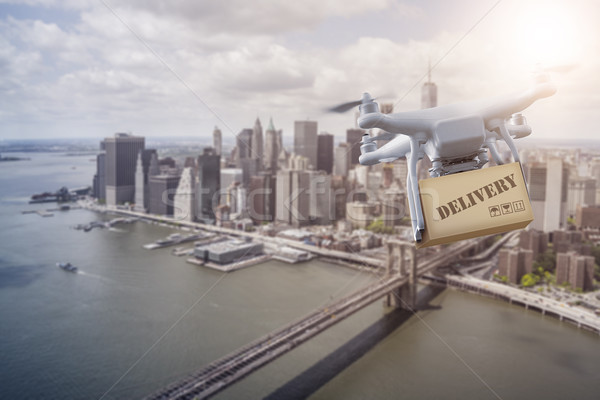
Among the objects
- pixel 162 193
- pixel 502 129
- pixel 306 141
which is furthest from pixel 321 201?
pixel 502 129

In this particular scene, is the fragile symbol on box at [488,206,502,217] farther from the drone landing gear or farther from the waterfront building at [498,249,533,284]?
the waterfront building at [498,249,533,284]

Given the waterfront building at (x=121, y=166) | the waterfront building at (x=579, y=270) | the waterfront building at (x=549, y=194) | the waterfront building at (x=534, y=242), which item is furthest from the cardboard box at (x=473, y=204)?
the waterfront building at (x=121, y=166)

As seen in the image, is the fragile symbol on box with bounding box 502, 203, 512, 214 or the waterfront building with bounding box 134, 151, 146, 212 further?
the waterfront building with bounding box 134, 151, 146, 212

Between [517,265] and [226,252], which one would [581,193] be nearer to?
[517,265]

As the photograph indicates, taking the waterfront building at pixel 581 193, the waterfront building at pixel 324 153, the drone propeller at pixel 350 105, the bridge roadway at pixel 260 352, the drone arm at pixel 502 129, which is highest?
the waterfront building at pixel 324 153

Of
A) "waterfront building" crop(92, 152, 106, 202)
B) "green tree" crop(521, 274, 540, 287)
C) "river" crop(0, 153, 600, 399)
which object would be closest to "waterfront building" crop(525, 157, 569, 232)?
"green tree" crop(521, 274, 540, 287)

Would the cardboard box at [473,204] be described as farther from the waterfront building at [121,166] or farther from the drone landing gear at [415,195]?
the waterfront building at [121,166]
